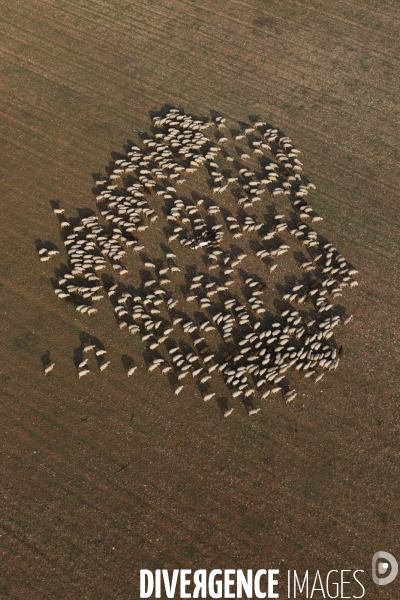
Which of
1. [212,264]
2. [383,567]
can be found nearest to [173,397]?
[212,264]

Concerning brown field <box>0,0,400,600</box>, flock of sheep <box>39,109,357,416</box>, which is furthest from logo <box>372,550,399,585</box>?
flock of sheep <box>39,109,357,416</box>

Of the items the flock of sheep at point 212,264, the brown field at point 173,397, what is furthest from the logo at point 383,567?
the flock of sheep at point 212,264

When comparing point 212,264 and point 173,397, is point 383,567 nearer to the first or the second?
point 173,397

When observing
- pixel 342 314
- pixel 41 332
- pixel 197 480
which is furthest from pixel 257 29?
pixel 197 480

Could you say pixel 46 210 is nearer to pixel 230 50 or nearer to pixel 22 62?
pixel 22 62

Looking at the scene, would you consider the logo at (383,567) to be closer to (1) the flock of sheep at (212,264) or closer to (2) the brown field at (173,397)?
(2) the brown field at (173,397)
